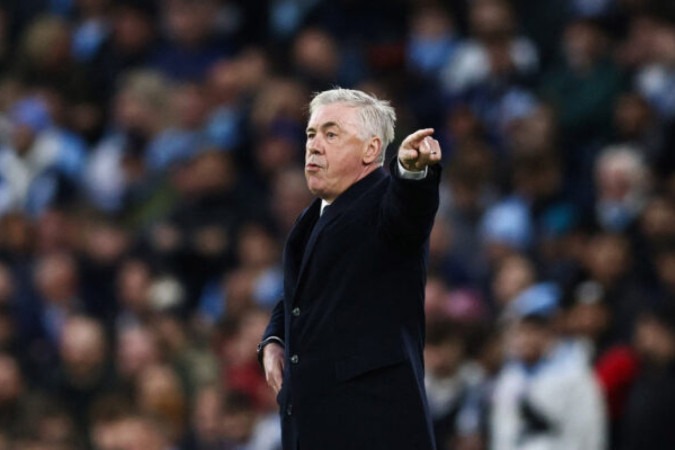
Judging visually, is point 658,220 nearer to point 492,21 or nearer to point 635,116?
point 635,116

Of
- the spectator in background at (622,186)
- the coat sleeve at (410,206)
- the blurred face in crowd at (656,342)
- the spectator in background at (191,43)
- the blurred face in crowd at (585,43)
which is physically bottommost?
the coat sleeve at (410,206)

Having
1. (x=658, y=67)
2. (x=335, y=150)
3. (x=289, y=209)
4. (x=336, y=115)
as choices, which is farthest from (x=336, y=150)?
(x=289, y=209)

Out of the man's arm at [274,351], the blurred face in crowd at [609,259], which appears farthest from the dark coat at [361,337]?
the blurred face in crowd at [609,259]

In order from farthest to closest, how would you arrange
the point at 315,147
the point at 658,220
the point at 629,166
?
the point at 629,166
the point at 658,220
the point at 315,147

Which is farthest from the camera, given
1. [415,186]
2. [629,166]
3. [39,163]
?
[39,163]

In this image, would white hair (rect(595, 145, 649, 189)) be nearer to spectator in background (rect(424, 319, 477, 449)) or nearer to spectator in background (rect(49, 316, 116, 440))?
spectator in background (rect(424, 319, 477, 449))

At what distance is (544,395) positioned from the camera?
915 centimetres

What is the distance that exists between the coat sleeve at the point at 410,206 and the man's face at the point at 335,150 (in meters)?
0.25

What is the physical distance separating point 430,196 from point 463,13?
7.16 meters

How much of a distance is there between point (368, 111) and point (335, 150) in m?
0.17

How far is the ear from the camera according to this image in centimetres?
597

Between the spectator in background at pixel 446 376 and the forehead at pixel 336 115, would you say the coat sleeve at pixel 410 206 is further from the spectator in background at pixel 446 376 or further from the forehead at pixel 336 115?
the spectator in background at pixel 446 376

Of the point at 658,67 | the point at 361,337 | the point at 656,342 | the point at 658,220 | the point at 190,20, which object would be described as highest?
the point at 190,20

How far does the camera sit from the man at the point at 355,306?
19.0ft
